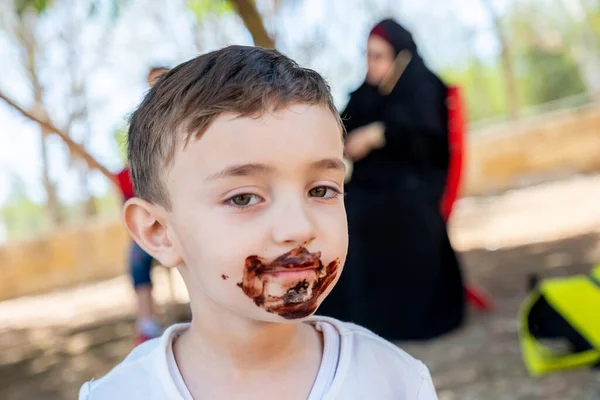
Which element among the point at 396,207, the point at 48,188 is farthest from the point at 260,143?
the point at 48,188

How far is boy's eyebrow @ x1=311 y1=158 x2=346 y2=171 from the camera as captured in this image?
0.91 m

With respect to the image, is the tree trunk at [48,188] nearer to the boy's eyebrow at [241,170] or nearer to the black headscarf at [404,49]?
the black headscarf at [404,49]

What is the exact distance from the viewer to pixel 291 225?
864mm

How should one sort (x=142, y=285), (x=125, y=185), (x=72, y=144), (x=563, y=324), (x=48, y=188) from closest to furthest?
(x=563, y=324), (x=72, y=144), (x=125, y=185), (x=142, y=285), (x=48, y=188)

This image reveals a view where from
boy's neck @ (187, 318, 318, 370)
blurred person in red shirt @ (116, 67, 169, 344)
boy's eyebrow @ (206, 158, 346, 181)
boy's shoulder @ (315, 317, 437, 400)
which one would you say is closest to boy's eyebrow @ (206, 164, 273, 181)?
boy's eyebrow @ (206, 158, 346, 181)

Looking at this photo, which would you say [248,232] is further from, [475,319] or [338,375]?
[475,319]

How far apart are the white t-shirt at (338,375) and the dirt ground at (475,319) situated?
5.14 feet

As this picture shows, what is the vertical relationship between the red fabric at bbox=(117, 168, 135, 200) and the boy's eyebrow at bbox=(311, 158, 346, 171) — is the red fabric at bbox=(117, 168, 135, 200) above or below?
below

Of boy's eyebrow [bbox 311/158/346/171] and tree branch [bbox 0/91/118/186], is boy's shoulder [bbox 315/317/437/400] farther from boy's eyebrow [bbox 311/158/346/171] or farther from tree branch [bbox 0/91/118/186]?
tree branch [bbox 0/91/118/186]

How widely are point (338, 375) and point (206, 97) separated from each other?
0.45m

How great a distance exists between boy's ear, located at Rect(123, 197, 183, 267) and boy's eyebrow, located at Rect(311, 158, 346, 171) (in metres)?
0.25

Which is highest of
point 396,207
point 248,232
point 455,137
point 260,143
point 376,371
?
point 260,143

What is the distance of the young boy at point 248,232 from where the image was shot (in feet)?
2.89

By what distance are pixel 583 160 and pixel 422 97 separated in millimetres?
7189
